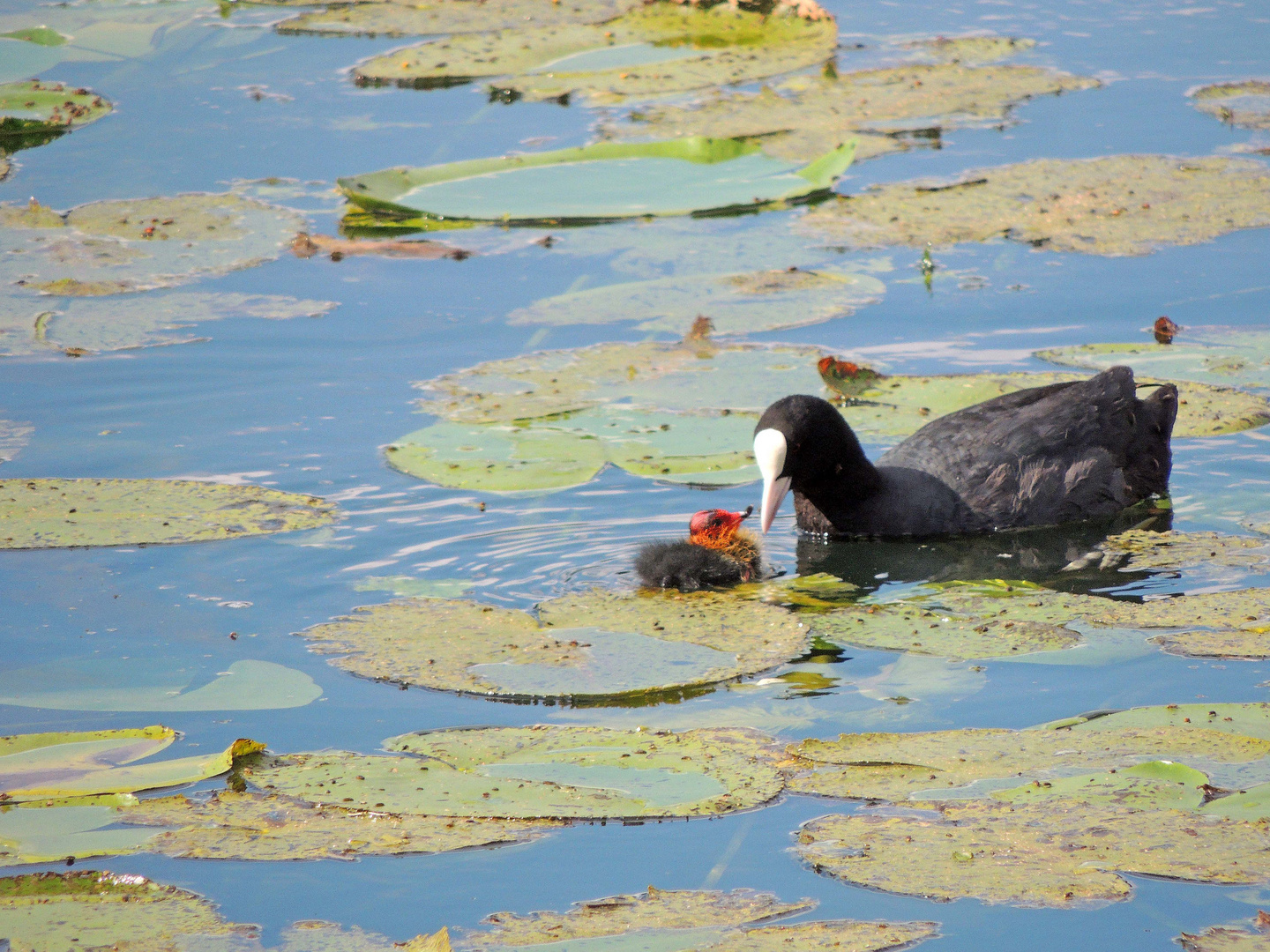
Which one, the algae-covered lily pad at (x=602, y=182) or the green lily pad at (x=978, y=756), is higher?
the algae-covered lily pad at (x=602, y=182)

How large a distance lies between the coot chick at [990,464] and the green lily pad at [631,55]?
511cm

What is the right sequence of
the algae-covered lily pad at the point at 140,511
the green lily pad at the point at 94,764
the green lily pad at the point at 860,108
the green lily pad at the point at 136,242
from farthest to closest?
the green lily pad at the point at 860,108, the green lily pad at the point at 136,242, the algae-covered lily pad at the point at 140,511, the green lily pad at the point at 94,764

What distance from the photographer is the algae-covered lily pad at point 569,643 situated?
4387mm

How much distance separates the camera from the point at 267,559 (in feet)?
18.4

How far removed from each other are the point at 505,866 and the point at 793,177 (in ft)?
21.0

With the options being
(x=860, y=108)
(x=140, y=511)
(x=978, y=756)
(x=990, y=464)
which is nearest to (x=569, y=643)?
(x=978, y=756)

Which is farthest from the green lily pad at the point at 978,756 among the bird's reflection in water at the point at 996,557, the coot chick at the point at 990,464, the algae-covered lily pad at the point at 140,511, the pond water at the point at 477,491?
the algae-covered lily pad at the point at 140,511

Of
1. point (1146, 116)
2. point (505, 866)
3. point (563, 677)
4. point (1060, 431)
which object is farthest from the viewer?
point (1146, 116)

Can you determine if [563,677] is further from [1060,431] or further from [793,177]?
[793,177]

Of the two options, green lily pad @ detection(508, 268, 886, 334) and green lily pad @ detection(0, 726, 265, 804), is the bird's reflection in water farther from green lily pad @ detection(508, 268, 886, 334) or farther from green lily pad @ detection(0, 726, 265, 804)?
green lily pad @ detection(0, 726, 265, 804)

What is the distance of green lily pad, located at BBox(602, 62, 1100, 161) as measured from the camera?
10.1 meters

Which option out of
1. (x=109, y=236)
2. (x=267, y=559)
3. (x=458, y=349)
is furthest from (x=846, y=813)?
(x=109, y=236)

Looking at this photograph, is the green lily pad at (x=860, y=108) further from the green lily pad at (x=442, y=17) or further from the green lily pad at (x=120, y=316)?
Result: the green lily pad at (x=120, y=316)

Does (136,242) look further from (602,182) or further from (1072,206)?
(1072,206)
